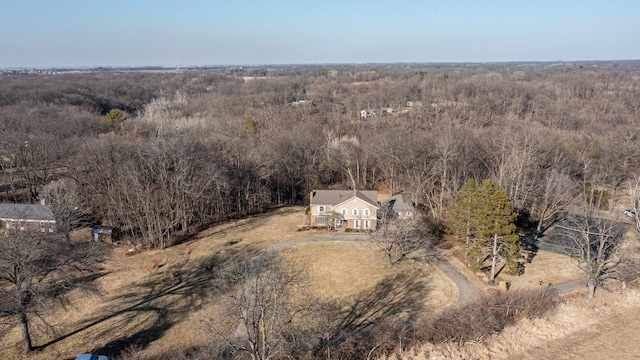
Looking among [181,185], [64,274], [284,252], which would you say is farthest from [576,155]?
[64,274]

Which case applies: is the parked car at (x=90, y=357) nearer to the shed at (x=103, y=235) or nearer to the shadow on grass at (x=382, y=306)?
the shadow on grass at (x=382, y=306)

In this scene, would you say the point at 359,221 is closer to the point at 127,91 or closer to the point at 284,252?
the point at 284,252

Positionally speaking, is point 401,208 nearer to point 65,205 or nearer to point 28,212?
point 65,205

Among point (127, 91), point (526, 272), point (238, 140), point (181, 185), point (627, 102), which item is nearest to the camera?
point (526, 272)

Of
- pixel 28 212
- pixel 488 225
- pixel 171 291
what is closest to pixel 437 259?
pixel 488 225

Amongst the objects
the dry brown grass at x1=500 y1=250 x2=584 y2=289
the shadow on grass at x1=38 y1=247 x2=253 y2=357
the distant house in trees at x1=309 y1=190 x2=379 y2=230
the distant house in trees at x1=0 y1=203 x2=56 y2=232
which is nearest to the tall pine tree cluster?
the dry brown grass at x1=500 y1=250 x2=584 y2=289

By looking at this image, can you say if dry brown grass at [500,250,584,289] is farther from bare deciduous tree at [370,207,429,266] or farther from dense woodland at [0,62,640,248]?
dense woodland at [0,62,640,248]
